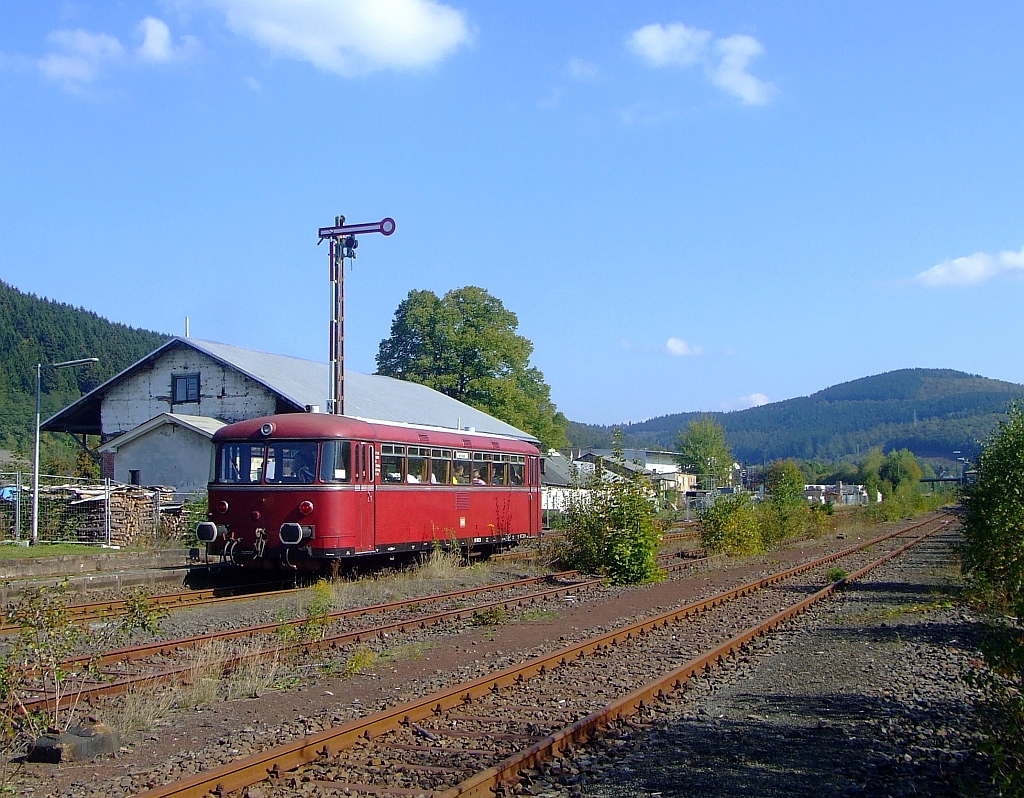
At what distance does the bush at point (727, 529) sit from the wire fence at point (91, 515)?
13258mm

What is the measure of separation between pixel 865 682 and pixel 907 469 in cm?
11387

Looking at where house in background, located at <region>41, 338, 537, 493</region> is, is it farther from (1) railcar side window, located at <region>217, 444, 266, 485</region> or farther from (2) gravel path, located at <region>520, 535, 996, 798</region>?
(2) gravel path, located at <region>520, 535, 996, 798</region>

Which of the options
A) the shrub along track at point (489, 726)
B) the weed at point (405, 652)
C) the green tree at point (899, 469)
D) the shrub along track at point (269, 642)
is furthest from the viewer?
the green tree at point (899, 469)

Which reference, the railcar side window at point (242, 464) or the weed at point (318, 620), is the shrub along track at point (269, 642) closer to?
the weed at point (318, 620)

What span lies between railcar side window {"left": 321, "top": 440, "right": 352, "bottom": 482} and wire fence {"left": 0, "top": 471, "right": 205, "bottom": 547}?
1041 cm

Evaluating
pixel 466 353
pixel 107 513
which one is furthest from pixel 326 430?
pixel 466 353

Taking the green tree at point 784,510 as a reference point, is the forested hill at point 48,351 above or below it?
above

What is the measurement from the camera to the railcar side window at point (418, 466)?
1864 cm

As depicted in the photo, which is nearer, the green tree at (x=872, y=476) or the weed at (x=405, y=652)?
the weed at (x=405, y=652)

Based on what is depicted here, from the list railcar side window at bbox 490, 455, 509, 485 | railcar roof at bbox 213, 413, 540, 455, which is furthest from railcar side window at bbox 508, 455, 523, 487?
railcar roof at bbox 213, 413, 540, 455

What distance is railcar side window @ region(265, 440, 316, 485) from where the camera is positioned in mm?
16672

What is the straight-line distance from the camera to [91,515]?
86.7ft

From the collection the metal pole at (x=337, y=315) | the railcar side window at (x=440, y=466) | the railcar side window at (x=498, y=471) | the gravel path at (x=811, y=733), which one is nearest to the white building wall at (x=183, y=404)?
the metal pole at (x=337, y=315)

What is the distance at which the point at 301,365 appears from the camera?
4047 cm
